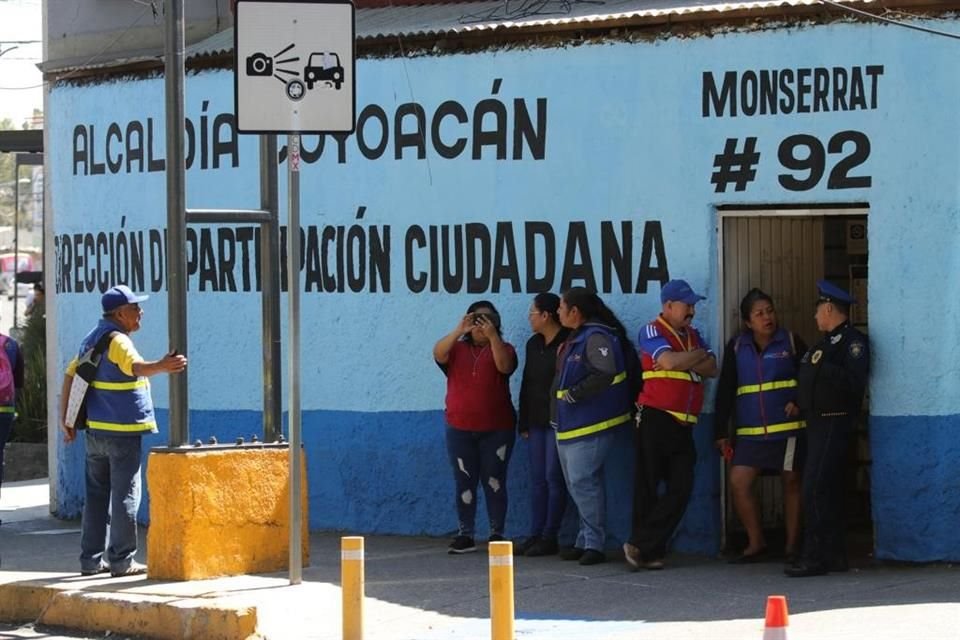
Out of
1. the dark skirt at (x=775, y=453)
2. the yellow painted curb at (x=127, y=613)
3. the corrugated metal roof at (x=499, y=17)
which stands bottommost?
the yellow painted curb at (x=127, y=613)

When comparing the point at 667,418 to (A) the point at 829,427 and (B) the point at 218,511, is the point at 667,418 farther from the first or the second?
Answer: (B) the point at 218,511

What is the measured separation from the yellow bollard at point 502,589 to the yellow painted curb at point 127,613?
1.81 metres

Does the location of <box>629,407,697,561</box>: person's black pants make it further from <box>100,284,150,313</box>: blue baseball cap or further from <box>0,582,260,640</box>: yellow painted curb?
<box>100,284,150,313</box>: blue baseball cap

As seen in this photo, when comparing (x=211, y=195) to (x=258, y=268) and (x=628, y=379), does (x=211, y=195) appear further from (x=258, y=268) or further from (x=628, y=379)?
(x=628, y=379)

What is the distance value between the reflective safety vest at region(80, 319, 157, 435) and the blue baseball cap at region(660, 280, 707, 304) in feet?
10.6

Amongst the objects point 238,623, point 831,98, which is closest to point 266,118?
point 238,623

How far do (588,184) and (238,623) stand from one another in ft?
13.7

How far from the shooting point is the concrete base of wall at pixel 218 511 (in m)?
10.3

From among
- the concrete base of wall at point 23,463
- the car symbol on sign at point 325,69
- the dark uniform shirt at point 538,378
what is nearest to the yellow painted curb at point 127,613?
the car symbol on sign at point 325,69

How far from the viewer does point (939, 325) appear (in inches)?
418

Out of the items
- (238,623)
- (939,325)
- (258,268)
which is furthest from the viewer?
(258,268)

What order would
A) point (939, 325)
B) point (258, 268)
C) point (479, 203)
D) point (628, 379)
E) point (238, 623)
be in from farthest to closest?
point (258, 268), point (479, 203), point (628, 379), point (939, 325), point (238, 623)

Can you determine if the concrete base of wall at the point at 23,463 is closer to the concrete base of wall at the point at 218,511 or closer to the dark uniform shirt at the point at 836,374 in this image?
the concrete base of wall at the point at 218,511

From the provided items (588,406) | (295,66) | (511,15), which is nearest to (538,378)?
(588,406)
